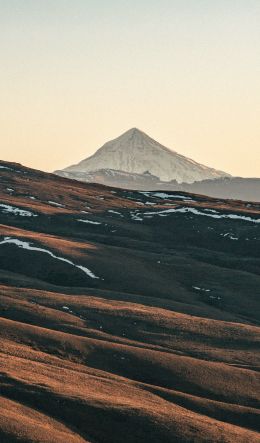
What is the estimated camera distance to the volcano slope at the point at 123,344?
91.4 metres

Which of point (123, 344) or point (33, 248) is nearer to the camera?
point (123, 344)

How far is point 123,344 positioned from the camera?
12306 cm

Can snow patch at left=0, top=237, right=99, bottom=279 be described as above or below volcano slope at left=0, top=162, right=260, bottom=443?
above

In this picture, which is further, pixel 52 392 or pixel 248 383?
pixel 248 383

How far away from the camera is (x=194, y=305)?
156 m

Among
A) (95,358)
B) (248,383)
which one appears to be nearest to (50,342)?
(95,358)

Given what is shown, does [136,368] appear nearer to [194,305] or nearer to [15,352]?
[15,352]

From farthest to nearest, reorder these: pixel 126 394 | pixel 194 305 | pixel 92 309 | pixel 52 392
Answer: pixel 194 305 → pixel 92 309 → pixel 126 394 → pixel 52 392

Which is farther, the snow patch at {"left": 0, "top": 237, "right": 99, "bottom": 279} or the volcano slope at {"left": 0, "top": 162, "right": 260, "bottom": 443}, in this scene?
the snow patch at {"left": 0, "top": 237, "right": 99, "bottom": 279}

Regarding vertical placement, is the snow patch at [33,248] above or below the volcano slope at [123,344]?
above

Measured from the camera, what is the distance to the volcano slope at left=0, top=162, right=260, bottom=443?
300ft

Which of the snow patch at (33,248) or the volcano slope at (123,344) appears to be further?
the snow patch at (33,248)

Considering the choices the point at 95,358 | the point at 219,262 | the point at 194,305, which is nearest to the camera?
the point at 95,358

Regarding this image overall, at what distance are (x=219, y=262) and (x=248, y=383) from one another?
3322 inches
